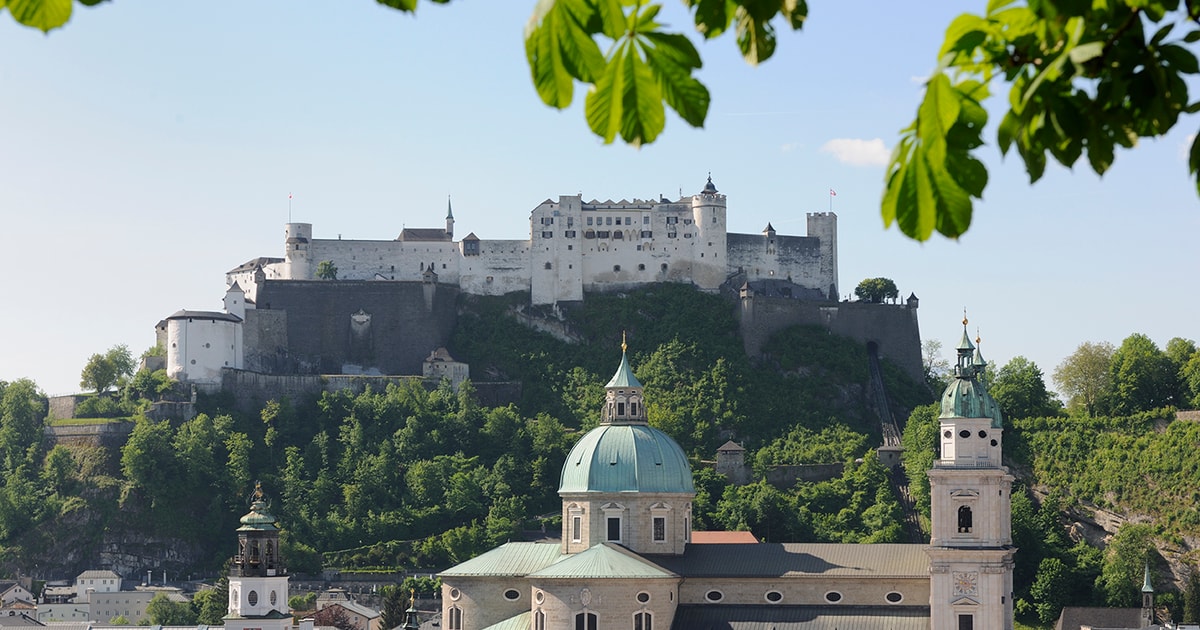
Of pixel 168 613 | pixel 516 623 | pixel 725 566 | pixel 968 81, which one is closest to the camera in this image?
pixel 968 81

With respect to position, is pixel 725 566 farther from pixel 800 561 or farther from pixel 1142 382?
pixel 1142 382

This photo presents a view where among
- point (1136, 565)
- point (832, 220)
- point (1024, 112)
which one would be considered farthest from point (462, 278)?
point (1024, 112)

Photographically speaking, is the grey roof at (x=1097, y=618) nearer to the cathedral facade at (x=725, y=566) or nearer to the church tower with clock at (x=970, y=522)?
the cathedral facade at (x=725, y=566)

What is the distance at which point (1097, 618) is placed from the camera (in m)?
77.2

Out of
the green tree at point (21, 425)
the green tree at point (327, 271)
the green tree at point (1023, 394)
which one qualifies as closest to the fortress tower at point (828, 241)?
the green tree at point (1023, 394)

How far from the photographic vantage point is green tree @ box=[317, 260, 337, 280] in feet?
369

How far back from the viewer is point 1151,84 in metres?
5.34

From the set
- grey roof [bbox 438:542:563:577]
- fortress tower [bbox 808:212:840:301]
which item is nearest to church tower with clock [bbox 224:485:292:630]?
grey roof [bbox 438:542:563:577]

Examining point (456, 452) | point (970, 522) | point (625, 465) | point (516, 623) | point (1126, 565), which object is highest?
point (625, 465)

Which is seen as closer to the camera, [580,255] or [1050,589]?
[1050,589]

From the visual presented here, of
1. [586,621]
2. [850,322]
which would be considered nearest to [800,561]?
[586,621]

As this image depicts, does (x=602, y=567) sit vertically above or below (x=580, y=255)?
below

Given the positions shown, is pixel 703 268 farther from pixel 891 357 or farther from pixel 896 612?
Result: pixel 896 612

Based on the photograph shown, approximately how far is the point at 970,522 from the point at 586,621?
11.0 metres
